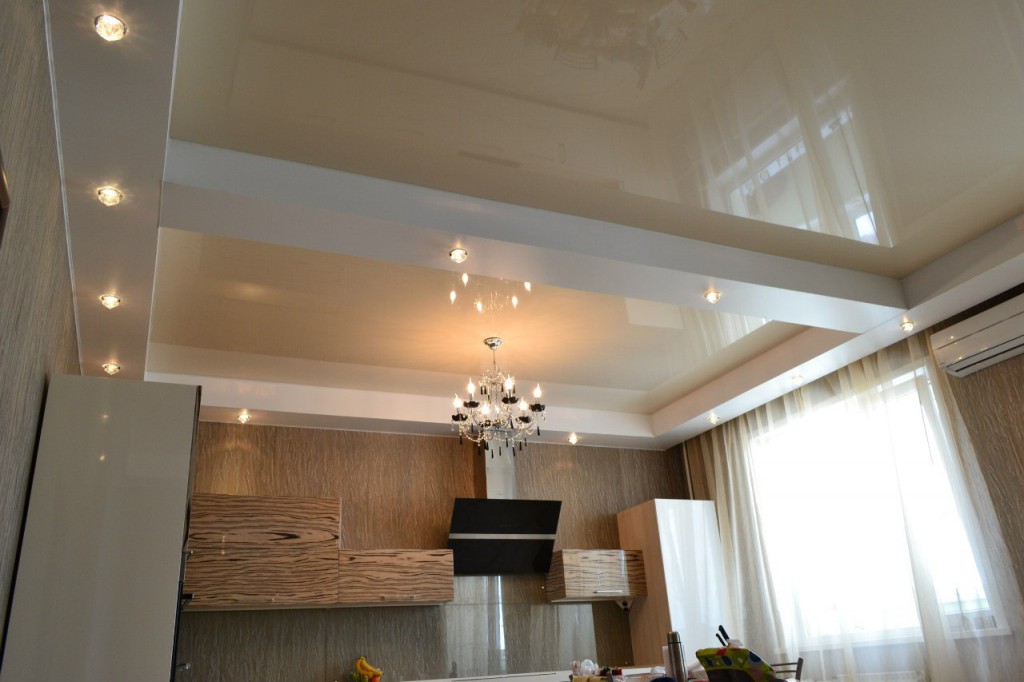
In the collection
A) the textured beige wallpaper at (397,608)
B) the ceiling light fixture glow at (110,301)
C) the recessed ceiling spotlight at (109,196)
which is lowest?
the textured beige wallpaper at (397,608)

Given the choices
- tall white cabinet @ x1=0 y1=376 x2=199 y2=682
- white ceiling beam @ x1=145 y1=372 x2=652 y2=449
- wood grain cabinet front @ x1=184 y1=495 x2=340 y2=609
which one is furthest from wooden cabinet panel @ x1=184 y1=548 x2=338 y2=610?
tall white cabinet @ x1=0 y1=376 x2=199 y2=682

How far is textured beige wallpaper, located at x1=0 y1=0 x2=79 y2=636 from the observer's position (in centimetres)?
193

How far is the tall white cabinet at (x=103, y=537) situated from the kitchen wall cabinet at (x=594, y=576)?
350 centimetres

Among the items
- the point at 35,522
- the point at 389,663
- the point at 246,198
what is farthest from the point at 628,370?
the point at 35,522

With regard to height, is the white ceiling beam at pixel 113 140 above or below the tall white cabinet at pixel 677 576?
above

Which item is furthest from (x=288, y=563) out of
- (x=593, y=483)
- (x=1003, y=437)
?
(x=1003, y=437)

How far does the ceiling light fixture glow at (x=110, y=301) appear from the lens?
3678mm

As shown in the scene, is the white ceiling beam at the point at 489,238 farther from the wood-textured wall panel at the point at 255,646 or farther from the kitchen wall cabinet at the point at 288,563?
the wood-textured wall panel at the point at 255,646

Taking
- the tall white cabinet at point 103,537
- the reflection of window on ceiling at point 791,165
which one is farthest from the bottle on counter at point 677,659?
the reflection of window on ceiling at point 791,165

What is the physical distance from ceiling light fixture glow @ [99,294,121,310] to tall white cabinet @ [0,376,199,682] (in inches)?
25.8

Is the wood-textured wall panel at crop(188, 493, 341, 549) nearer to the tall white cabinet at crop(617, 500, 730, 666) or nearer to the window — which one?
the tall white cabinet at crop(617, 500, 730, 666)

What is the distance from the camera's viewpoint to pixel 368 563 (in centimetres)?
531

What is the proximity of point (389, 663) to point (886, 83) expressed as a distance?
478 cm

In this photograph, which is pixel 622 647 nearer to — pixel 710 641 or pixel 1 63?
pixel 710 641
